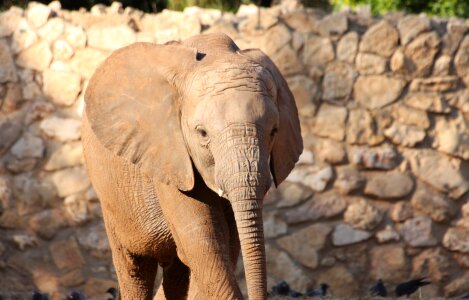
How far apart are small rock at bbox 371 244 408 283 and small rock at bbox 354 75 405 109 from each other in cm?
107

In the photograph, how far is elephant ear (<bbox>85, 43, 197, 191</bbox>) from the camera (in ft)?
18.4

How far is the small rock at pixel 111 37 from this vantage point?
9445 millimetres

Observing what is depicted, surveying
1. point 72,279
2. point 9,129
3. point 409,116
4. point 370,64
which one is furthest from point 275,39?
point 72,279

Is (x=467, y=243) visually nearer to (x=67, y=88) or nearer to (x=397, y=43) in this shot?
(x=397, y=43)

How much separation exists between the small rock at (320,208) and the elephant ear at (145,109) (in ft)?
11.9

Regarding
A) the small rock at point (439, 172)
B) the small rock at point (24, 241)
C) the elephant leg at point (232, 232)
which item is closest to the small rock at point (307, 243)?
the small rock at point (439, 172)

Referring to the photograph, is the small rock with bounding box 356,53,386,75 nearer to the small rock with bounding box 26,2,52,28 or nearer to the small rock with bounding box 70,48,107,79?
the small rock with bounding box 70,48,107,79

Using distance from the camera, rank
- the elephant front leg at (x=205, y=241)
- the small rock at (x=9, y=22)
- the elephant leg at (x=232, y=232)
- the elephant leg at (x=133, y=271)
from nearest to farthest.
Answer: the elephant front leg at (x=205, y=241), the elephant leg at (x=232, y=232), the elephant leg at (x=133, y=271), the small rock at (x=9, y=22)

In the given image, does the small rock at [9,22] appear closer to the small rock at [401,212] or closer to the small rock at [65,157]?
the small rock at [65,157]

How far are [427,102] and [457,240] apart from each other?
42.0 inches

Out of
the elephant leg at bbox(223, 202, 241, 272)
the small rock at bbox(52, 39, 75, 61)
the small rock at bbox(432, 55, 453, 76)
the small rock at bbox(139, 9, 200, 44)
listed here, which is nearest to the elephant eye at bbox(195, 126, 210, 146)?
the elephant leg at bbox(223, 202, 241, 272)

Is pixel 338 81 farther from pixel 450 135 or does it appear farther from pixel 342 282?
pixel 342 282

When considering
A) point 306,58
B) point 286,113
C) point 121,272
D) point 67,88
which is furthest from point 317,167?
point 286,113

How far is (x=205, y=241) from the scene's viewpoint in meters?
5.55
